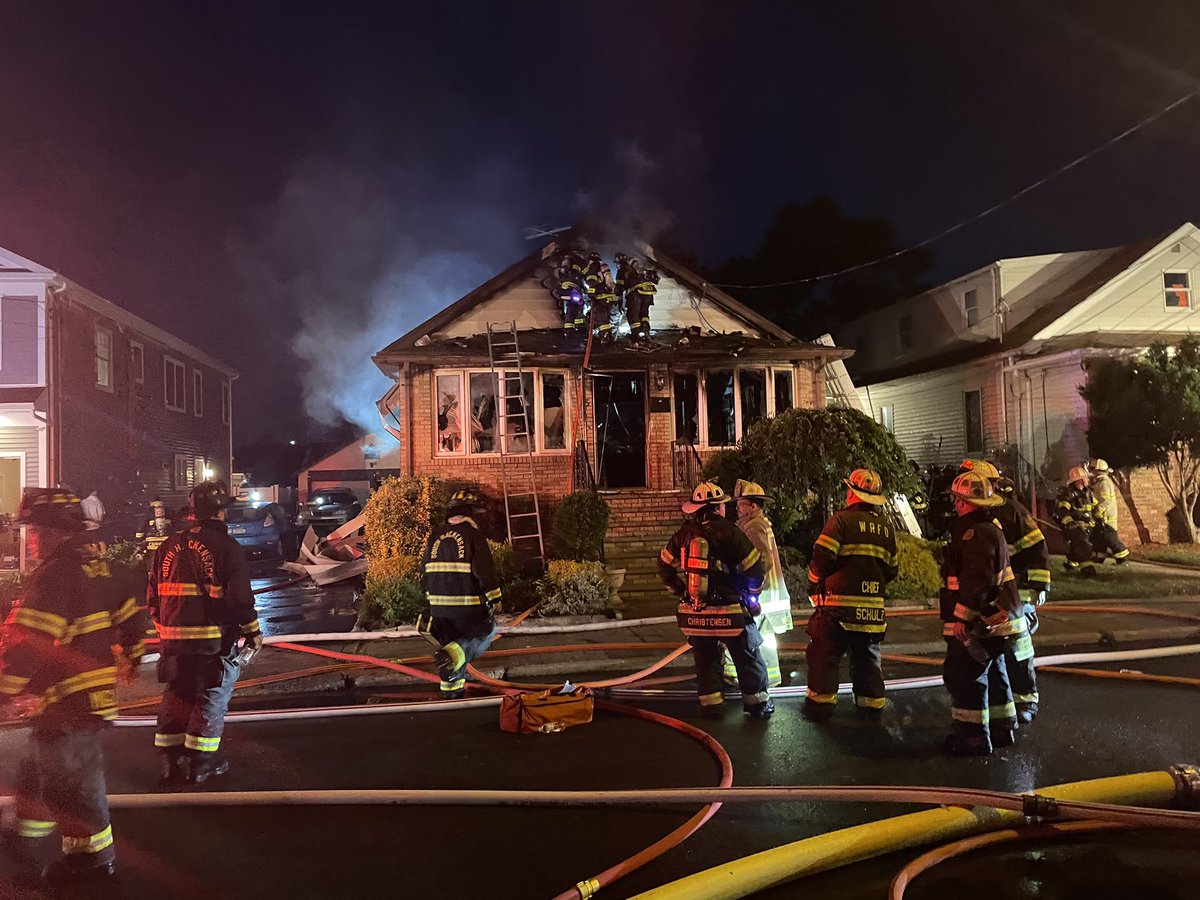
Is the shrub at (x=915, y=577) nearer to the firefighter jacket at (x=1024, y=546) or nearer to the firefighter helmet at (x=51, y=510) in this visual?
the firefighter jacket at (x=1024, y=546)

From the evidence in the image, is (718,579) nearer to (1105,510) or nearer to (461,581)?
(461,581)

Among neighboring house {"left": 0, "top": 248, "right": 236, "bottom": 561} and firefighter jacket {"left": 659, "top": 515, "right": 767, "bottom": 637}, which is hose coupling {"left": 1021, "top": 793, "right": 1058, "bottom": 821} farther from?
neighboring house {"left": 0, "top": 248, "right": 236, "bottom": 561}

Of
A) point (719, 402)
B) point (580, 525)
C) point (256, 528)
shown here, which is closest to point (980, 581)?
point (580, 525)

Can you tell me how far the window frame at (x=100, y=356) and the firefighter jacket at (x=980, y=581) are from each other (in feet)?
64.6

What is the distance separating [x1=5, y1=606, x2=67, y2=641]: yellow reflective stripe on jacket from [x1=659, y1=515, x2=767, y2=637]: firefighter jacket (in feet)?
12.6

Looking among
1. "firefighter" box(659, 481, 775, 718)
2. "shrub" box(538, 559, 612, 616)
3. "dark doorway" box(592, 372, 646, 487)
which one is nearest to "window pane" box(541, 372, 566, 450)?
"dark doorway" box(592, 372, 646, 487)

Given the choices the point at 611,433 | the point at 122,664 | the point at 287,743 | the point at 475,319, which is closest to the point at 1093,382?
the point at 611,433

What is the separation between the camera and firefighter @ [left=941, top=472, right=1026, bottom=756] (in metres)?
4.66

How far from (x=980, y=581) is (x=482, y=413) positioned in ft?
33.7

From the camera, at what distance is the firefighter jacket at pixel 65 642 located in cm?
330

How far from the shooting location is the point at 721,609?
18.2 ft

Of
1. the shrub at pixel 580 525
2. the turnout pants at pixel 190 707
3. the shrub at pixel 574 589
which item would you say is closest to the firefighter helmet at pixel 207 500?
the turnout pants at pixel 190 707

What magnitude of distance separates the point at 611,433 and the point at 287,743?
11.6 m

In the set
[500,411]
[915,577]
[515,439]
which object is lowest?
[915,577]
